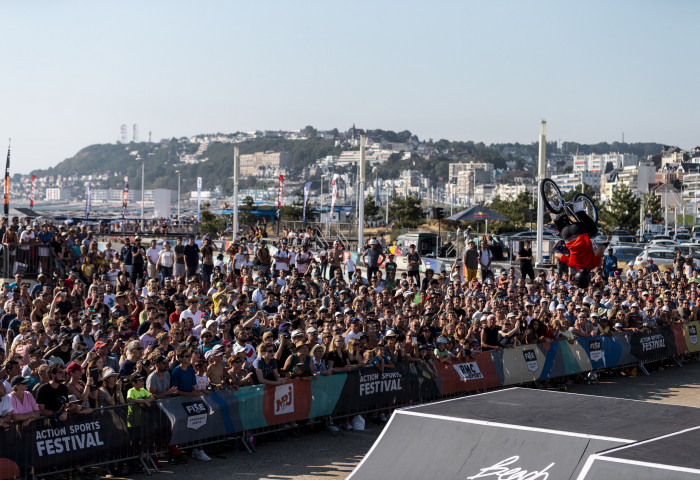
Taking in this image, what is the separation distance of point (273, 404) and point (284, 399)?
0.69ft

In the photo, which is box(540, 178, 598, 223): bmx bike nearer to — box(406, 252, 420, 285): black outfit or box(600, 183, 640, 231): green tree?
box(406, 252, 420, 285): black outfit

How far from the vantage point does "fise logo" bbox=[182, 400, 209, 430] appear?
1133cm


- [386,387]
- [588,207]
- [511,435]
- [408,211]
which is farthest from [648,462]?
[408,211]

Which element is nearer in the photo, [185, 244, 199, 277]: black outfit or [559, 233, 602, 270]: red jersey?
[559, 233, 602, 270]: red jersey

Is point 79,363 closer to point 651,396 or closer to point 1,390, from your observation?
point 1,390

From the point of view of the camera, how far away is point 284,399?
1248 centimetres

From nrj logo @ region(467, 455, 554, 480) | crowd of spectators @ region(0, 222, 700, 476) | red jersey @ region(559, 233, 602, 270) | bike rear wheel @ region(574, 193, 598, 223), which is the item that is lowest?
crowd of spectators @ region(0, 222, 700, 476)

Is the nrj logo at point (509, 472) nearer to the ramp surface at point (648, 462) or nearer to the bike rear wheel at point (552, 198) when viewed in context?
the ramp surface at point (648, 462)

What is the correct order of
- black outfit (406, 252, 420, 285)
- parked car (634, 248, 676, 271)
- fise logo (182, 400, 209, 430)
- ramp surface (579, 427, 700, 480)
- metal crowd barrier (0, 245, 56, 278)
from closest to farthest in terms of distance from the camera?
ramp surface (579, 427, 700, 480) → fise logo (182, 400, 209, 430) → metal crowd barrier (0, 245, 56, 278) → black outfit (406, 252, 420, 285) → parked car (634, 248, 676, 271)

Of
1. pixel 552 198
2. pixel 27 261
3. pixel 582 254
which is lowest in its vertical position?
pixel 27 261

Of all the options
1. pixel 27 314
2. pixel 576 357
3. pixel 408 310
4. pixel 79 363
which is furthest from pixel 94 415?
pixel 576 357

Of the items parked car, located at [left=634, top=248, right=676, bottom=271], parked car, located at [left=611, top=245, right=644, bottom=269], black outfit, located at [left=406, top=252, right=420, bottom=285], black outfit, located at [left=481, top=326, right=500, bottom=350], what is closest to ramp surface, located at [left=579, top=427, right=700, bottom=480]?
black outfit, located at [left=481, top=326, right=500, bottom=350]

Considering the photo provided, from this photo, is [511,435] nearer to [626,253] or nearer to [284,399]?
[284,399]

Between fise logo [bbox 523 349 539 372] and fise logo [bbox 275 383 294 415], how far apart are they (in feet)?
18.9
